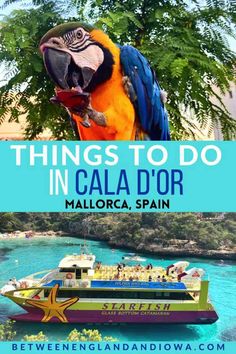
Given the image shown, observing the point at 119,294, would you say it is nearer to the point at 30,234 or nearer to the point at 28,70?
the point at 30,234

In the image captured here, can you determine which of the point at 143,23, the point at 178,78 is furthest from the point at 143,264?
the point at 143,23

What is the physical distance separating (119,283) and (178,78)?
3.56 feet

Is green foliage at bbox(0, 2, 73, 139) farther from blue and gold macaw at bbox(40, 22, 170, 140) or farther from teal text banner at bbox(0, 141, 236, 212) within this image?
teal text banner at bbox(0, 141, 236, 212)

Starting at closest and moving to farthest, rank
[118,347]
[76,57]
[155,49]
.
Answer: [118,347] < [76,57] < [155,49]

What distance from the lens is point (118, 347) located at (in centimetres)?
129

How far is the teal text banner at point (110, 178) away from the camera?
1304mm

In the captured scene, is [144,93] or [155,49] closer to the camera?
[144,93]

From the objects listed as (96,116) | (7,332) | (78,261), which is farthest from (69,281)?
(96,116)

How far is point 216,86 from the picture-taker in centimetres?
258

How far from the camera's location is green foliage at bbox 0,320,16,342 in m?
1.29

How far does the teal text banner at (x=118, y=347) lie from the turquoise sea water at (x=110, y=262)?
0.04 ft

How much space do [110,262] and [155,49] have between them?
1.15 meters

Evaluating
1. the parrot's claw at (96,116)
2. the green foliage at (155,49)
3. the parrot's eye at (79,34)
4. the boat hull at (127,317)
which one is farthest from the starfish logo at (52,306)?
the green foliage at (155,49)

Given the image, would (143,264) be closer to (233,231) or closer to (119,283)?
(119,283)
